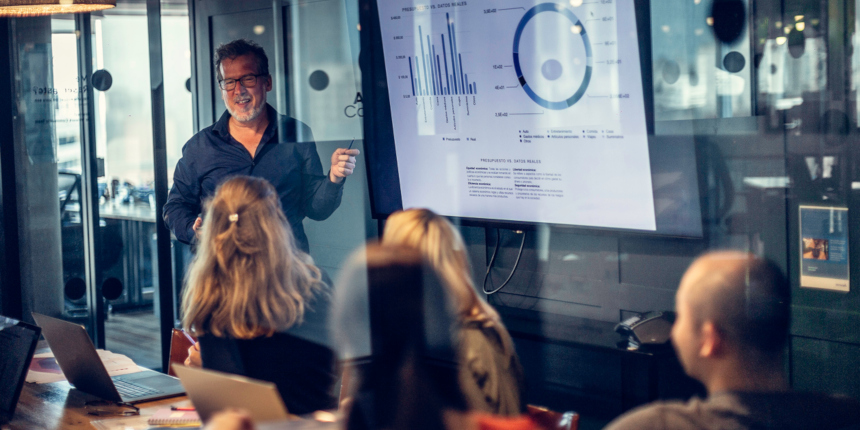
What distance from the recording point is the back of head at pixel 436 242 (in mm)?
1876

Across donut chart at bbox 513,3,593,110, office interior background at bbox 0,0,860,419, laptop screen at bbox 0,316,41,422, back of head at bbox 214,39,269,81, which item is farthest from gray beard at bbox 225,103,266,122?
laptop screen at bbox 0,316,41,422

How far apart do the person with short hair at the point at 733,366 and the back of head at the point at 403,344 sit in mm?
352

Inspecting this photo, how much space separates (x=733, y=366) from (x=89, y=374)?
5.08 feet

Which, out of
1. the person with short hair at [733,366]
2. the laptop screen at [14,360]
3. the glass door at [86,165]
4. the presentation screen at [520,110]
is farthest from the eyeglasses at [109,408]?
the glass door at [86,165]

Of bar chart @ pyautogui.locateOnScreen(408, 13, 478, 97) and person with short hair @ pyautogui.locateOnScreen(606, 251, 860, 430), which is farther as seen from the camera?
bar chart @ pyautogui.locateOnScreen(408, 13, 478, 97)

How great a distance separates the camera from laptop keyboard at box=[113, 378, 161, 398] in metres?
2.06

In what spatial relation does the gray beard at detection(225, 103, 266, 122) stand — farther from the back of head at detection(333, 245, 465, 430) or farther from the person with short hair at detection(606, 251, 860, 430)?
the person with short hair at detection(606, 251, 860, 430)

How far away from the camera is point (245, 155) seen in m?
3.51

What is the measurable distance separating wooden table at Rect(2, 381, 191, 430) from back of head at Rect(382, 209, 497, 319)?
66 centimetres

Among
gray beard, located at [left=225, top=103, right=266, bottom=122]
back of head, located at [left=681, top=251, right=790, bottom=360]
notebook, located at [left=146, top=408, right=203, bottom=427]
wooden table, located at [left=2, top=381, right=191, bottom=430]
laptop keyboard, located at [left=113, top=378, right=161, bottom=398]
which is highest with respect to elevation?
gray beard, located at [left=225, top=103, right=266, bottom=122]

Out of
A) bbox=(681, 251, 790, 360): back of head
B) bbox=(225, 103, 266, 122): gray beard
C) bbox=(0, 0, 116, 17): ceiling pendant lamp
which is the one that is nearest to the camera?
bbox=(681, 251, 790, 360): back of head

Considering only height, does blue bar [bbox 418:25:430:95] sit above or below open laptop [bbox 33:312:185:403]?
above

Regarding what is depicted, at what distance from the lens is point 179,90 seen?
15.7 ft

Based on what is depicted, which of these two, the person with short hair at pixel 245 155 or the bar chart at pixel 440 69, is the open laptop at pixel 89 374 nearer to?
the person with short hair at pixel 245 155
